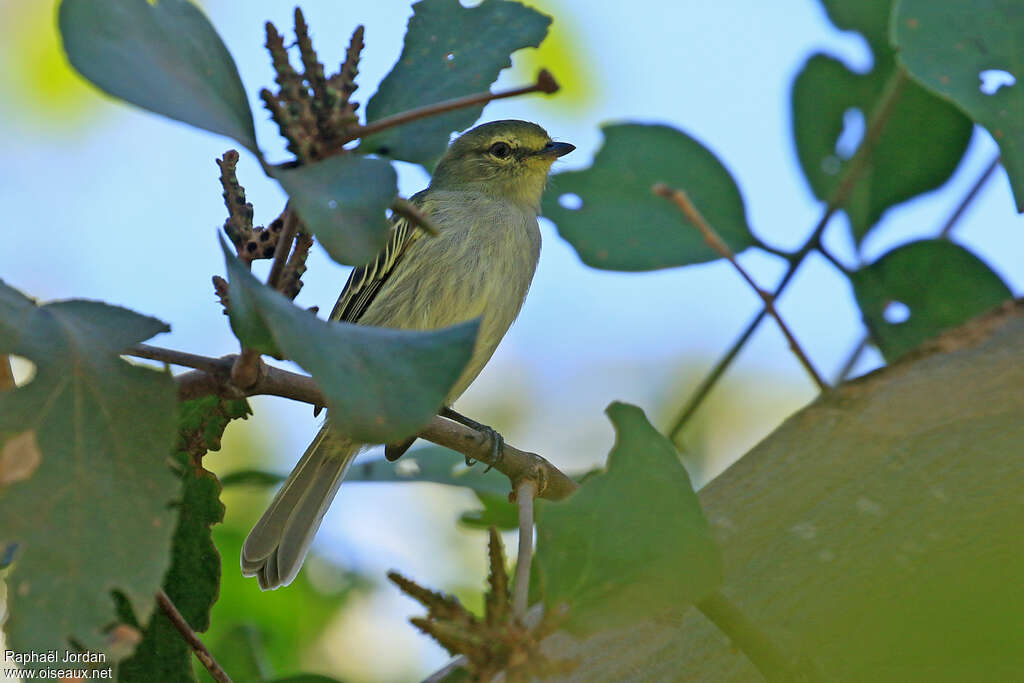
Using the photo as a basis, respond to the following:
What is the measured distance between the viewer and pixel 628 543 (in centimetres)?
161

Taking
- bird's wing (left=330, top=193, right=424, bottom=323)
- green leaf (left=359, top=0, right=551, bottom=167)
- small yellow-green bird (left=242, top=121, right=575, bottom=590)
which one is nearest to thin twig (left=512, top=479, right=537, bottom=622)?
green leaf (left=359, top=0, right=551, bottom=167)

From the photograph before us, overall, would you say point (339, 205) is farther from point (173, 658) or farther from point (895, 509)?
point (895, 509)

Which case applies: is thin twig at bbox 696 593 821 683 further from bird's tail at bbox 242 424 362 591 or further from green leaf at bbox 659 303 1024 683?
bird's tail at bbox 242 424 362 591

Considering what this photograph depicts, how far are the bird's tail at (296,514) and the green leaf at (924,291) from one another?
1.46m

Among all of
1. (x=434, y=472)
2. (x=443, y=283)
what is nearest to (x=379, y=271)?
(x=443, y=283)

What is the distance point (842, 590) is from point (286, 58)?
4.43 ft

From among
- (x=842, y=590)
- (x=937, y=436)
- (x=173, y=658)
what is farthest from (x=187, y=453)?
(x=937, y=436)

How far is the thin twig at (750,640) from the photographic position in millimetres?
1810

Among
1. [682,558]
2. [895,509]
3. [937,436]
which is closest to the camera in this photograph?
[682,558]

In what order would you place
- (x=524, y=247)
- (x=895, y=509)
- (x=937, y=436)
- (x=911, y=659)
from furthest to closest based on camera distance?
1. (x=524, y=247)
2. (x=937, y=436)
3. (x=895, y=509)
4. (x=911, y=659)

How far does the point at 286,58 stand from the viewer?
58.2 inches

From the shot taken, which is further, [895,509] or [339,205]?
[895,509]

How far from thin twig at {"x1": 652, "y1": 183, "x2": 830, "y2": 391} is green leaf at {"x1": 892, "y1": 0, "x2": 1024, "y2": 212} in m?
0.51

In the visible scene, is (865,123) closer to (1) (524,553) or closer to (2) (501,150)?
(2) (501,150)
